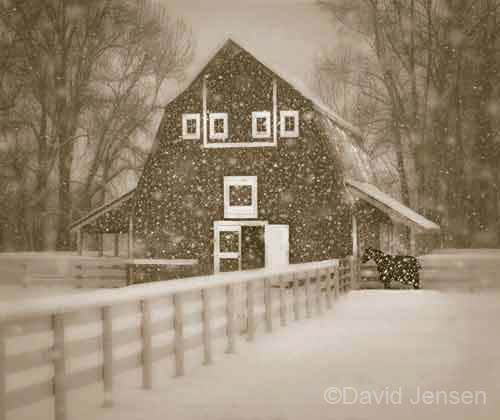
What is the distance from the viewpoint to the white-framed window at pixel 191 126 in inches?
1133

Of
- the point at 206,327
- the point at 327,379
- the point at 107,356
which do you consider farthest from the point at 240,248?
the point at 107,356

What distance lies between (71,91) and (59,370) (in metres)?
32.2

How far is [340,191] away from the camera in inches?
1102

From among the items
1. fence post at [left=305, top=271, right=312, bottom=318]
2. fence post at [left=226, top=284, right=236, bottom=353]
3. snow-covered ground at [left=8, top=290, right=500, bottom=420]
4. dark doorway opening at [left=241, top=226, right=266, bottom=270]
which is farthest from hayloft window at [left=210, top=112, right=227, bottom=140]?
fence post at [left=226, top=284, right=236, bottom=353]

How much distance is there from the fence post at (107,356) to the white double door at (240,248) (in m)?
19.9

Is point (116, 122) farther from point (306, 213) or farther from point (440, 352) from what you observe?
point (440, 352)

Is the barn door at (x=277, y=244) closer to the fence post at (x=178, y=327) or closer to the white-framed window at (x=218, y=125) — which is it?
the white-framed window at (x=218, y=125)

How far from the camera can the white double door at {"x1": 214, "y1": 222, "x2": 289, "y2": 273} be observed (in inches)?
1102

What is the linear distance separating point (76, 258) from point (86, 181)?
1065 cm

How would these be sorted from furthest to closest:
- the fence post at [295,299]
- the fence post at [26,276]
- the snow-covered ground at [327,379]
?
1. the fence post at [26,276]
2. the fence post at [295,299]
3. the snow-covered ground at [327,379]

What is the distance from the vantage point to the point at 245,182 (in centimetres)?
2850

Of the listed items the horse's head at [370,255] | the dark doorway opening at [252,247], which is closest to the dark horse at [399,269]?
the horse's head at [370,255]

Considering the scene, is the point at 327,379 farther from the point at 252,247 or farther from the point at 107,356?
the point at 252,247

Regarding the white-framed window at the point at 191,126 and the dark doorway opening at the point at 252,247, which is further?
the white-framed window at the point at 191,126
